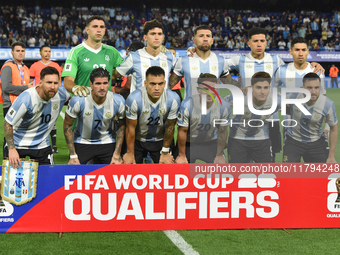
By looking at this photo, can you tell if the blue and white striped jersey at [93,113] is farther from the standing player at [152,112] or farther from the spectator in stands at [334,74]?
the spectator in stands at [334,74]

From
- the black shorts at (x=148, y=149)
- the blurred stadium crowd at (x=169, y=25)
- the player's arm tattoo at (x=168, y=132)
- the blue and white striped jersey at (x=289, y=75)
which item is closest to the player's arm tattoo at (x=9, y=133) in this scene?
the black shorts at (x=148, y=149)

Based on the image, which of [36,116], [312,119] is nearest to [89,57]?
[36,116]

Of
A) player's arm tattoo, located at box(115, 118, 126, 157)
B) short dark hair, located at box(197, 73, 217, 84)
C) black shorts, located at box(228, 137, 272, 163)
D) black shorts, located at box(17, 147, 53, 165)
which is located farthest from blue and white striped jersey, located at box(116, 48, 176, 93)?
black shorts, located at box(17, 147, 53, 165)

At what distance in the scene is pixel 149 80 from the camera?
178 inches

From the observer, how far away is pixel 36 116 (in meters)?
4.53

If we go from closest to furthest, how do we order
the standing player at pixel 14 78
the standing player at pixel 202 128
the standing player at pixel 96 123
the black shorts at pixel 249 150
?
the standing player at pixel 96 123
the standing player at pixel 202 128
the black shorts at pixel 249 150
the standing player at pixel 14 78

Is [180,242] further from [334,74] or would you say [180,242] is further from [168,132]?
[334,74]

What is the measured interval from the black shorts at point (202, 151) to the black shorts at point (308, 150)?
855mm

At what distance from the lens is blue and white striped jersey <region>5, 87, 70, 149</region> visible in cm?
438

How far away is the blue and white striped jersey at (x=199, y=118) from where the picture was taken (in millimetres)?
4625

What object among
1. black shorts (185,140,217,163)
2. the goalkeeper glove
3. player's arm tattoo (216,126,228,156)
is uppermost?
the goalkeeper glove

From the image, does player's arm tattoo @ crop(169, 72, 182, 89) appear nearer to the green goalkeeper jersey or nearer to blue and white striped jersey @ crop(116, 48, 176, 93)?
blue and white striped jersey @ crop(116, 48, 176, 93)

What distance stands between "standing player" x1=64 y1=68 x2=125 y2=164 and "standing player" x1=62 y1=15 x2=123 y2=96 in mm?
560

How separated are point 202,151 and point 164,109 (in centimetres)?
70
